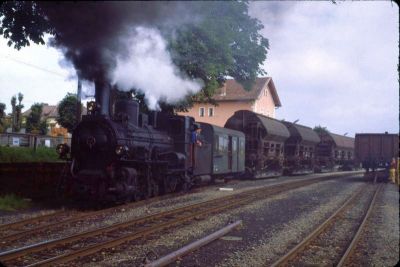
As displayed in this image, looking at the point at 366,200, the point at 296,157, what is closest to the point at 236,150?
the point at 366,200

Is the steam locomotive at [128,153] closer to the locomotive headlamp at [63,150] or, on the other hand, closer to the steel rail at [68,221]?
the locomotive headlamp at [63,150]

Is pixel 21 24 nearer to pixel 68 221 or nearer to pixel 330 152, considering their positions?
pixel 68 221

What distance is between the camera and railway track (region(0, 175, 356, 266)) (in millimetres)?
6633

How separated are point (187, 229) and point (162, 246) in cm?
169

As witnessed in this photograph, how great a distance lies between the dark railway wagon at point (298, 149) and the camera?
98.9 ft

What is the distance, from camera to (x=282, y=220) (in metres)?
11.3

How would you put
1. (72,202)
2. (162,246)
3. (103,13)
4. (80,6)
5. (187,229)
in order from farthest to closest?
1. (72,202)
2. (187,229)
3. (162,246)
4. (103,13)
5. (80,6)

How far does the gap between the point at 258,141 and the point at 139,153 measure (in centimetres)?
1262

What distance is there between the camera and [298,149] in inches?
1201

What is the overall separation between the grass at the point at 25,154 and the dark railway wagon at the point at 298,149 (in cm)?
1545

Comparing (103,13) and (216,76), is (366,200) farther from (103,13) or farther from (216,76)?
(103,13)

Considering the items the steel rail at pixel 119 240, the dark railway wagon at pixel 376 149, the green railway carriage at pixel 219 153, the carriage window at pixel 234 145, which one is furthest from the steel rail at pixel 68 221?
the dark railway wagon at pixel 376 149

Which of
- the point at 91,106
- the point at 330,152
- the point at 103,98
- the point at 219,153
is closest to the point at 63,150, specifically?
the point at 91,106

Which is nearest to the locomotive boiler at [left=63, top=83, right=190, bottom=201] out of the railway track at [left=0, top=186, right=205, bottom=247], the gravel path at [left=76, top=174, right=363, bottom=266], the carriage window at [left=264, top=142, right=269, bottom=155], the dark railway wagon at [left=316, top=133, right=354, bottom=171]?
the railway track at [left=0, top=186, right=205, bottom=247]
